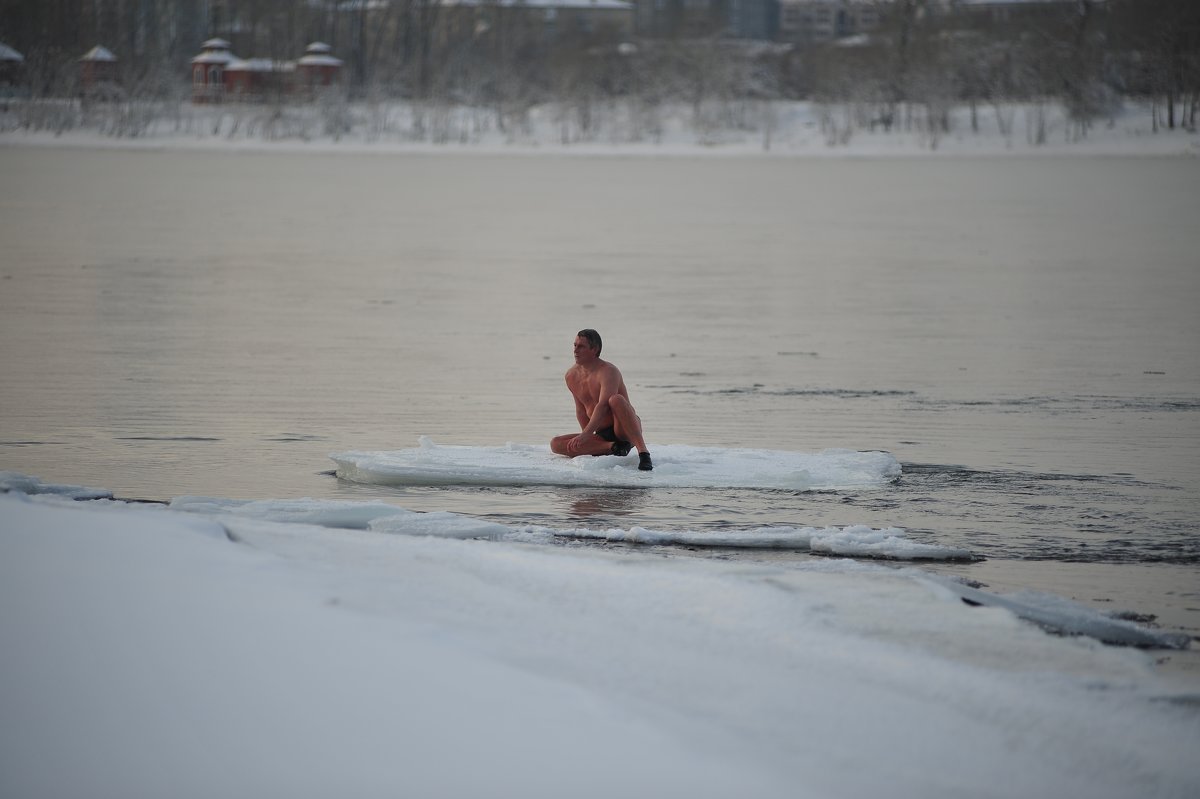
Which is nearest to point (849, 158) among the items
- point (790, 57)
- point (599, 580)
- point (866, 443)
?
point (790, 57)

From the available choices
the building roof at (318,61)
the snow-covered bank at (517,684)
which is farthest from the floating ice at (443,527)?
the building roof at (318,61)

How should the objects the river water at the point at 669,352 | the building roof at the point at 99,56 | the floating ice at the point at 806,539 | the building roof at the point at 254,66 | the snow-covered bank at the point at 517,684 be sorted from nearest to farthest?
the snow-covered bank at the point at 517,684 < the floating ice at the point at 806,539 < the river water at the point at 669,352 < the building roof at the point at 99,56 < the building roof at the point at 254,66

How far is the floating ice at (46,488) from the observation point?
21.8 feet

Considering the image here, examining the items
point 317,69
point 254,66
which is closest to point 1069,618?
point 254,66

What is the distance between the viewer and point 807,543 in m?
6.20

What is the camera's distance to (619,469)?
740 centimetres

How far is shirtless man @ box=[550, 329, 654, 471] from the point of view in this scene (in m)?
7.34

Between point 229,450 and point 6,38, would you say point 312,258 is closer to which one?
point 229,450

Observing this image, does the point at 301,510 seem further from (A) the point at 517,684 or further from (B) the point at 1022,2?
(B) the point at 1022,2

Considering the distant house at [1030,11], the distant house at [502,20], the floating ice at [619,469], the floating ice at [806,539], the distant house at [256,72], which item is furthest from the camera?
the distant house at [502,20]

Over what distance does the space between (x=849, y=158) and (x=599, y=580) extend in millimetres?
36035

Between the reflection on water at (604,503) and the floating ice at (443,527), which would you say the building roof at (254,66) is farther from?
the floating ice at (443,527)

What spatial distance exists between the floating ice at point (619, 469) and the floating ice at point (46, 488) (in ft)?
3.80

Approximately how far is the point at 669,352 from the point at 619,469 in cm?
414
